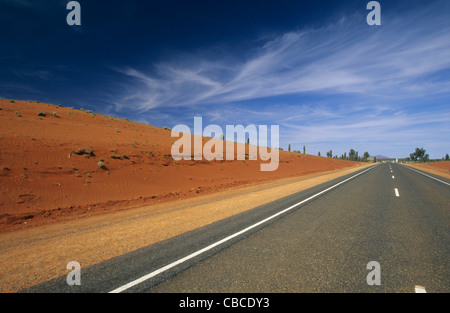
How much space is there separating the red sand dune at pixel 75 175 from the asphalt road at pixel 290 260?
7637mm

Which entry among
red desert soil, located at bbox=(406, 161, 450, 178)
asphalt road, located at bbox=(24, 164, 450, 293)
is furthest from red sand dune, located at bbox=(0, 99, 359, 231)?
red desert soil, located at bbox=(406, 161, 450, 178)

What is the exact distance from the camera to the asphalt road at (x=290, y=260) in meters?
3.13

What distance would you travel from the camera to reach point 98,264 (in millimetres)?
4105

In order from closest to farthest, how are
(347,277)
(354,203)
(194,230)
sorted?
(347,277) → (194,230) → (354,203)

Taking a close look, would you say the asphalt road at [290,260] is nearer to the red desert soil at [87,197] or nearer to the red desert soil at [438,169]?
the red desert soil at [87,197]

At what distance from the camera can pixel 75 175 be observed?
44.0 ft

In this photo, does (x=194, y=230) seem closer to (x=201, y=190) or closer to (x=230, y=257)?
(x=230, y=257)

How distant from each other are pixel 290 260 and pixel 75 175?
1467cm

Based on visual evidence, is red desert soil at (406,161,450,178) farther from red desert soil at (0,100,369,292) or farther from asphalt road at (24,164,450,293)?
asphalt road at (24,164,450,293)

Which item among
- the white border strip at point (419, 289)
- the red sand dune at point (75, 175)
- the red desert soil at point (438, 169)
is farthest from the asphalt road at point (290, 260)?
the red desert soil at point (438, 169)

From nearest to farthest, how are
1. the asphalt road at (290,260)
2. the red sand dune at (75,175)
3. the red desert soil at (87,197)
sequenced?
1. the asphalt road at (290,260)
2. the red desert soil at (87,197)
3. the red sand dune at (75,175)

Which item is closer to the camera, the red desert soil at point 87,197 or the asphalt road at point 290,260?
the asphalt road at point 290,260
